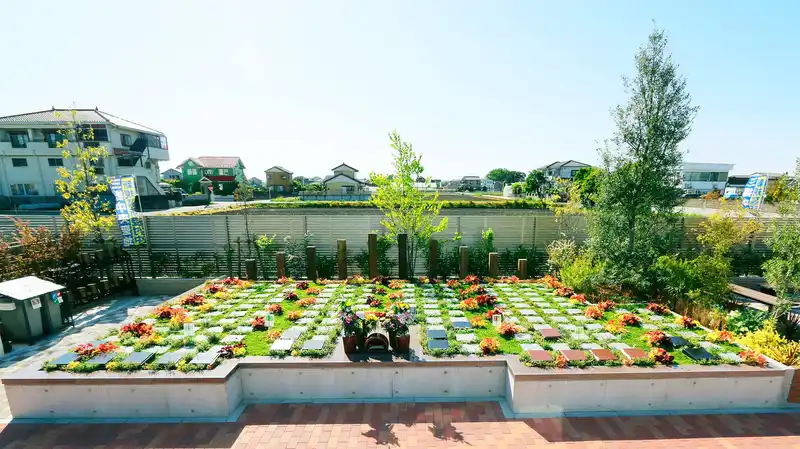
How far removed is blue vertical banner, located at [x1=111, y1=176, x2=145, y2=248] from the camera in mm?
10352

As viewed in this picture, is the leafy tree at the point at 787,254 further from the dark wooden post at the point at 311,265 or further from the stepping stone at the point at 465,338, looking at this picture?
the dark wooden post at the point at 311,265

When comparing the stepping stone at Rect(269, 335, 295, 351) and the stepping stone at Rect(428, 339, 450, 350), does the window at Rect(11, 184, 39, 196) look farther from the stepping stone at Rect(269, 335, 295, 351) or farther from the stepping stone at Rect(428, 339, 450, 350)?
the stepping stone at Rect(428, 339, 450, 350)

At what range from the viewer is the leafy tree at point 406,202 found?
32.0 feet

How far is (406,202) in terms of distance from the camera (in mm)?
10047

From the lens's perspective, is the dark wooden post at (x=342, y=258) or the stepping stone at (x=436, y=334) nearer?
the stepping stone at (x=436, y=334)

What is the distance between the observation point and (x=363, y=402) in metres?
5.03

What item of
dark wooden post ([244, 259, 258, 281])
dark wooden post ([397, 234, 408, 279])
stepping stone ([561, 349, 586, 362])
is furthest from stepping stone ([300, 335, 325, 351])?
dark wooden post ([244, 259, 258, 281])

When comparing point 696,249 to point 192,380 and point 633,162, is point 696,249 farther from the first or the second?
point 192,380

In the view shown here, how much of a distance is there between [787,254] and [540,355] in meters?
5.71

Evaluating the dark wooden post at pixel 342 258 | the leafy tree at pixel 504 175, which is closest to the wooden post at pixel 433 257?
the dark wooden post at pixel 342 258

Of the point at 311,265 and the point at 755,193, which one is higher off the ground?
the point at 755,193

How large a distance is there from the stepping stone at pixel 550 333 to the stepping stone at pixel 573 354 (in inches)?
21.7

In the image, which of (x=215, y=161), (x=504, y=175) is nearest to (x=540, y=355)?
(x=215, y=161)

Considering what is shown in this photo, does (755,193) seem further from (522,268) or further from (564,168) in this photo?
(564,168)
